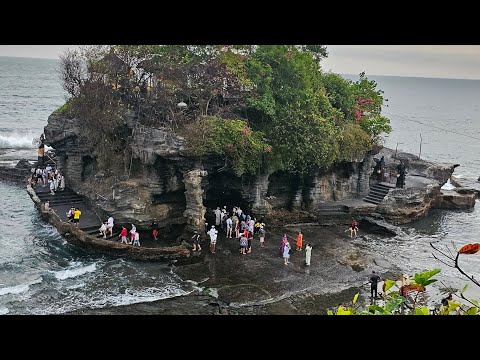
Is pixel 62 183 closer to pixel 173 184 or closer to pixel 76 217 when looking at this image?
pixel 76 217

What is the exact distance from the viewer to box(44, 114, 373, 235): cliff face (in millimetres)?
25406

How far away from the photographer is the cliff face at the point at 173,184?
25.4 metres

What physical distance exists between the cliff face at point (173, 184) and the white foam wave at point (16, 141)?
30.1 m

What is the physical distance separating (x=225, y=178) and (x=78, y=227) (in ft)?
27.8

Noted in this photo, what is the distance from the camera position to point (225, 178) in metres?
28.5

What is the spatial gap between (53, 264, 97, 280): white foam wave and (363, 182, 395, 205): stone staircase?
60.4 ft

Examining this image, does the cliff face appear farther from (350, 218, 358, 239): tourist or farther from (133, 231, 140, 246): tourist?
(350, 218, 358, 239): tourist

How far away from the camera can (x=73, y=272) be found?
21.9m

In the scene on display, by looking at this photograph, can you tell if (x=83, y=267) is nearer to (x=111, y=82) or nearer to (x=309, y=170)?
(x=111, y=82)

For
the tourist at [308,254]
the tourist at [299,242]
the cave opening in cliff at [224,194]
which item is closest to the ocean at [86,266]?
the tourist at [299,242]

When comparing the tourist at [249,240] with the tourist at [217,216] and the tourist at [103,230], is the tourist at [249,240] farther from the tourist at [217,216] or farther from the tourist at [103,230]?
the tourist at [103,230]

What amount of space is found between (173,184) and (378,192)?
14892 millimetres
